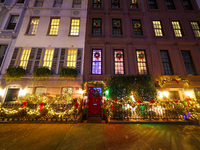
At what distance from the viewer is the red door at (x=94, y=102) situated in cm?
751

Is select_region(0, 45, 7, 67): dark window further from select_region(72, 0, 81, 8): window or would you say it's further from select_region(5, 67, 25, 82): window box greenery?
select_region(72, 0, 81, 8): window

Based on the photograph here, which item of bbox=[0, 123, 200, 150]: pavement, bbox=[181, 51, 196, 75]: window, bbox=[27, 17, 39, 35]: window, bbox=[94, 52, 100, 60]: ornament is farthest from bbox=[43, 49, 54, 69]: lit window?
bbox=[181, 51, 196, 75]: window

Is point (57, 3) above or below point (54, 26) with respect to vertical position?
above

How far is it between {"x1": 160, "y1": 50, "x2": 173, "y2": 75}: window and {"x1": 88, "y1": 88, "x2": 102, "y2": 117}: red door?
26.9ft

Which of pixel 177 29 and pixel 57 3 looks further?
pixel 57 3

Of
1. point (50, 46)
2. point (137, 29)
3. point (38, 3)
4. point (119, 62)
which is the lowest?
point (119, 62)

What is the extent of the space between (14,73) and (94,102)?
8437 millimetres

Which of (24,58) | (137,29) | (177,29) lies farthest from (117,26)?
(24,58)

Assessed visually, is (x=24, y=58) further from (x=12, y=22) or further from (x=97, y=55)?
(x=97, y=55)

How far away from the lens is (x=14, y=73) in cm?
832

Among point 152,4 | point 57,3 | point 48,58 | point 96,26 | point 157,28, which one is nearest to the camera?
point 48,58

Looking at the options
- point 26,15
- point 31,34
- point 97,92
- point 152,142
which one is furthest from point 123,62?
point 26,15

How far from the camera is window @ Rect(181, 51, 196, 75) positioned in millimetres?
9667

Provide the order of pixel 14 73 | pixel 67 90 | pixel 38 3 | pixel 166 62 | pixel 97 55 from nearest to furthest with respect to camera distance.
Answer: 1. pixel 14 73
2. pixel 67 90
3. pixel 97 55
4. pixel 166 62
5. pixel 38 3
